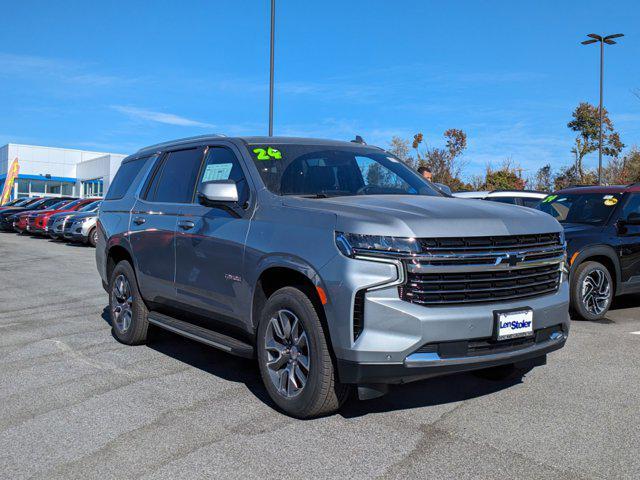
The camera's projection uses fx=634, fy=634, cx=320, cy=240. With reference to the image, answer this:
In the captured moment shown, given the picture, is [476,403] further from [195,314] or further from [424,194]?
[195,314]

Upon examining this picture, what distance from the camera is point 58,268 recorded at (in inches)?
552

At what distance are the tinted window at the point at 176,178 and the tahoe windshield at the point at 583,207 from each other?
5.27 m

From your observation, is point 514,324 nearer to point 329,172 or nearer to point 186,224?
point 329,172

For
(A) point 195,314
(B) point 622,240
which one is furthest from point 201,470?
(B) point 622,240

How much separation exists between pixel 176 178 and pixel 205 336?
1.71 m

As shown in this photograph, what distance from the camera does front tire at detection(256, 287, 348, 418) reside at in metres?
3.93

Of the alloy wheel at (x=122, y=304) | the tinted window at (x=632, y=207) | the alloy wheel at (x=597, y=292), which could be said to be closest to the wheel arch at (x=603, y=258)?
the alloy wheel at (x=597, y=292)

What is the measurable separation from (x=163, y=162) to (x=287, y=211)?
236cm

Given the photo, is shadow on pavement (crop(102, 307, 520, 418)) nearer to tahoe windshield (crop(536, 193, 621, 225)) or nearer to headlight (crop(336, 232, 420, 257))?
headlight (crop(336, 232, 420, 257))

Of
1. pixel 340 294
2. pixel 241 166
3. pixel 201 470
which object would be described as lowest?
pixel 201 470

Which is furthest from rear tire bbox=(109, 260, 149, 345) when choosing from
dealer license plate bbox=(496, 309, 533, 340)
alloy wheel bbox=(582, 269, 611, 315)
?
alloy wheel bbox=(582, 269, 611, 315)

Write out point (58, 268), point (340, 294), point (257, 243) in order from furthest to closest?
point (58, 268) → point (257, 243) → point (340, 294)

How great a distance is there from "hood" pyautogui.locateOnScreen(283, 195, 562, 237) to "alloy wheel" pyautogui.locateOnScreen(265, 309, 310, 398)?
2.51ft

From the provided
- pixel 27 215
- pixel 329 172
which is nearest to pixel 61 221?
pixel 27 215
